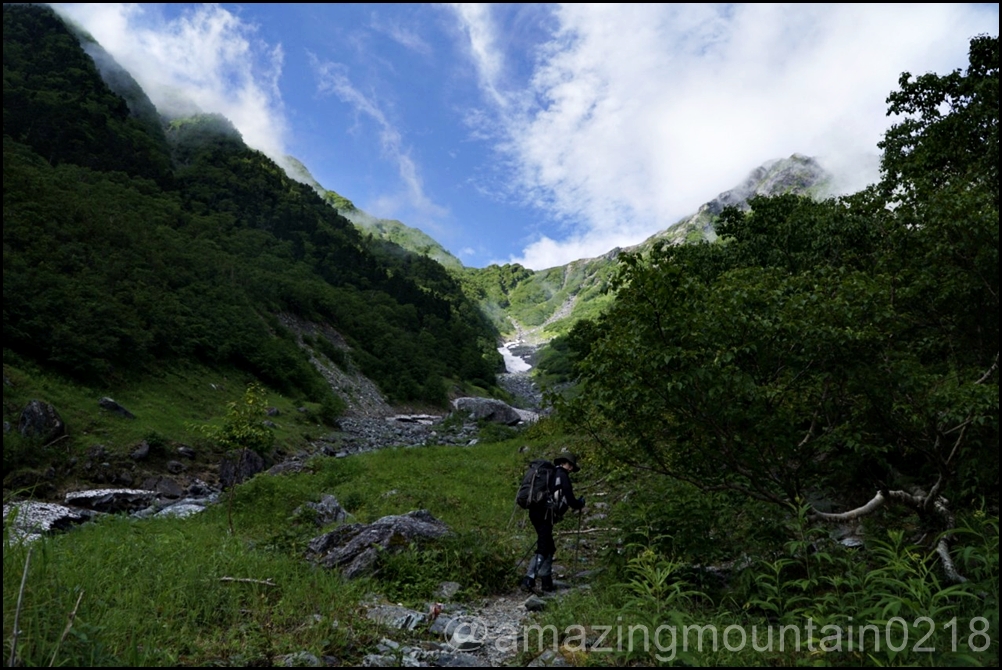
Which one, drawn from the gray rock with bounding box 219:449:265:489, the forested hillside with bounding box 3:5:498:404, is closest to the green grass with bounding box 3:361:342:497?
the gray rock with bounding box 219:449:265:489

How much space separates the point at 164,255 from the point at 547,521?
172 feet

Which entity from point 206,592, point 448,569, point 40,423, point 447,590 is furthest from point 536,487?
point 40,423

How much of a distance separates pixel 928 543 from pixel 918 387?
2.75 m

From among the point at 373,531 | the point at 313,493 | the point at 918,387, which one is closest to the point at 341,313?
the point at 313,493

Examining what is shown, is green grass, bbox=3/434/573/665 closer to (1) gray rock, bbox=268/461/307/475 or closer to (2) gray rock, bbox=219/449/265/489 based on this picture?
(1) gray rock, bbox=268/461/307/475

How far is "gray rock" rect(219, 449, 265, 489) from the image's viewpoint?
80.2 ft

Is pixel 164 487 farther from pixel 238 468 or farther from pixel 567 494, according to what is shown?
pixel 567 494

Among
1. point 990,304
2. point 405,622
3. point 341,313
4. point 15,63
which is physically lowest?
point 405,622

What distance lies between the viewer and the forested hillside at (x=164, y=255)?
107ft

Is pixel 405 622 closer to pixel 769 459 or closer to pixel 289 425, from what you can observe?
pixel 769 459

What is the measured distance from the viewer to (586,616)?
6.40 meters

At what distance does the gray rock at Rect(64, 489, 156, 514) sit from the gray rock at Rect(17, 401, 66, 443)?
3.82 meters

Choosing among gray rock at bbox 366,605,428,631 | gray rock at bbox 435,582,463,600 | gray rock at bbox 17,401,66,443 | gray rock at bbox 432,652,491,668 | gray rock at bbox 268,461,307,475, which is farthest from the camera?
gray rock at bbox 268,461,307,475

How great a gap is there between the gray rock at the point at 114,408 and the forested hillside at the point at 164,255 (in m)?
3.15
